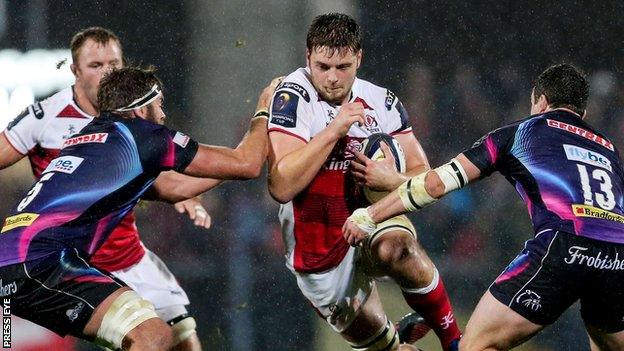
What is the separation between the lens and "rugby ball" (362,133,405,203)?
4719mm

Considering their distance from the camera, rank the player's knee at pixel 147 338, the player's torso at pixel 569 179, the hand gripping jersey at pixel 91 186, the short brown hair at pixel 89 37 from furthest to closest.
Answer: the short brown hair at pixel 89 37, the player's torso at pixel 569 179, the hand gripping jersey at pixel 91 186, the player's knee at pixel 147 338

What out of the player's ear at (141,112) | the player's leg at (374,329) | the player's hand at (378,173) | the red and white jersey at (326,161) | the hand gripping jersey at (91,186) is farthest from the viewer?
the player's leg at (374,329)

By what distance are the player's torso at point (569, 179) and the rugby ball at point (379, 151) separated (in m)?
0.61

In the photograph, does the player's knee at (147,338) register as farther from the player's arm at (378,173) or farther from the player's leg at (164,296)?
the player's leg at (164,296)

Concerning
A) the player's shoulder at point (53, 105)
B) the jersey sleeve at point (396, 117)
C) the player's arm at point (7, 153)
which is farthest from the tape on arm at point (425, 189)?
the player's arm at point (7, 153)

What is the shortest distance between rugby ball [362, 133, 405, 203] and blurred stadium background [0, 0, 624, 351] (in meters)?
2.79

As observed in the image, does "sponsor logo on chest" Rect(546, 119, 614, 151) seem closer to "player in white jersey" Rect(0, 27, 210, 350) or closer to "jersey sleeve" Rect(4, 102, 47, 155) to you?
"player in white jersey" Rect(0, 27, 210, 350)

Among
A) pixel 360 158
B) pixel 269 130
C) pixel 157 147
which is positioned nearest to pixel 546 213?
pixel 360 158

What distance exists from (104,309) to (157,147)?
740mm

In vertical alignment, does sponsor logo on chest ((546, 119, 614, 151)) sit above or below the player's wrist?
above

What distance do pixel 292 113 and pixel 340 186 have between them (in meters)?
0.47

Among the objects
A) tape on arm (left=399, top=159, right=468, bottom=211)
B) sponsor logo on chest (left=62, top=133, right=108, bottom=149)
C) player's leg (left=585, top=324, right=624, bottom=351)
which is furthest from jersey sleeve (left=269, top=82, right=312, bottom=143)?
player's leg (left=585, top=324, right=624, bottom=351)

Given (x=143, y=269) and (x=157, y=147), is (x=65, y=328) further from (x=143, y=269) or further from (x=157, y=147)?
(x=143, y=269)

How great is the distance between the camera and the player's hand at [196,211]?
209 inches
